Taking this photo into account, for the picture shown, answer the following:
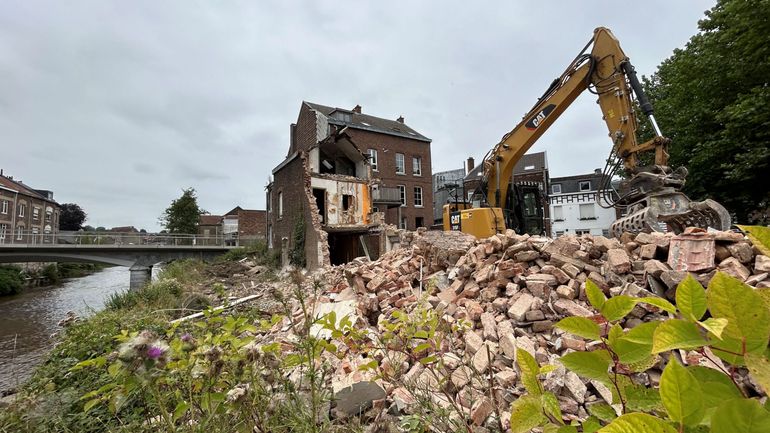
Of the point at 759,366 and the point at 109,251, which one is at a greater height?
the point at 759,366

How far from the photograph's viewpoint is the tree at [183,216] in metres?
41.7

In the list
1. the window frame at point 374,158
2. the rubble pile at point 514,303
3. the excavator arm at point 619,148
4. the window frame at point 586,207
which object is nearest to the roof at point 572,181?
the window frame at point 586,207

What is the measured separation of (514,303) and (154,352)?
382cm

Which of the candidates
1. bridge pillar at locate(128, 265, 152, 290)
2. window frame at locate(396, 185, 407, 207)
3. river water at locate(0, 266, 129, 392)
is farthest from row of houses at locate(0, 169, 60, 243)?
window frame at locate(396, 185, 407, 207)

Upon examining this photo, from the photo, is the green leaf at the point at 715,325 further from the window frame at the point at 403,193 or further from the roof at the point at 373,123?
the window frame at the point at 403,193

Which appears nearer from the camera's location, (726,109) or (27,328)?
(726,109)

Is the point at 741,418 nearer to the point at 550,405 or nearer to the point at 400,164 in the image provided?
the point at 550,405

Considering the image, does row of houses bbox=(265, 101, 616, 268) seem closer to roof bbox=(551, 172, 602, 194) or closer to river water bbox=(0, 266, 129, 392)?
roof bbox=(551, 172, 602, 194)

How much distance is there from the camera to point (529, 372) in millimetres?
958

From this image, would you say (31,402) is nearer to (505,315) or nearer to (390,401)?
(390,401)

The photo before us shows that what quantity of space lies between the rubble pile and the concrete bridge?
22736 millimetres

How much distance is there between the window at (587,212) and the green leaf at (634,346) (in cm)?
3800

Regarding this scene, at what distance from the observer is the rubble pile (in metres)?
2.78

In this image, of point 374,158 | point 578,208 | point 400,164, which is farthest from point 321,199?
point 578,208
